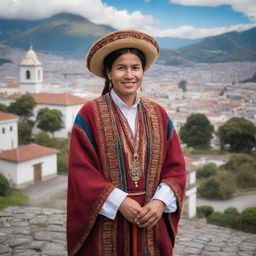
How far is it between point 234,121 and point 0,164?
17.3 metres

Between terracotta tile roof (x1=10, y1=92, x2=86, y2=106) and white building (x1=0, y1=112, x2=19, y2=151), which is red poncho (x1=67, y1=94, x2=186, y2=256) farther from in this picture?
terracotta tile roof (x1=10, y1=92, x2=86, y2=106)

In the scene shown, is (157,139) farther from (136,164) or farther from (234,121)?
(234,121)

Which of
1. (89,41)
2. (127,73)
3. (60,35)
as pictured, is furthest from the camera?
(60,35)

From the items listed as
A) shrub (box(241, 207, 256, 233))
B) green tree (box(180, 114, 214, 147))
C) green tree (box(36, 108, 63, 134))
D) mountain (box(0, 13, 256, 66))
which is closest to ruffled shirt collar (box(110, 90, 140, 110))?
shrub (box(241, 207, 256, 233))

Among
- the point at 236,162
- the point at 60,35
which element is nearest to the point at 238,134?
the point at 236,162

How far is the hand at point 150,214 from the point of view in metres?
1.79

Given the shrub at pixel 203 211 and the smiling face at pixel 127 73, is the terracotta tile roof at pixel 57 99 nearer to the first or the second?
the shrub at pixel 203 211

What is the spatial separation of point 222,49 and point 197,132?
124 feet

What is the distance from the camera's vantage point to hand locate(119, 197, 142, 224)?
1.79m

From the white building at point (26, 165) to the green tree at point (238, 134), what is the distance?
14.6 meters

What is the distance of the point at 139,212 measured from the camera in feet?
5.87

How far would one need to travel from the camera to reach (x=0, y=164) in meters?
15.2

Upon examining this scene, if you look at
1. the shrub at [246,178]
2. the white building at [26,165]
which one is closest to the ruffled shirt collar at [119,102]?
the white building at [26,165]

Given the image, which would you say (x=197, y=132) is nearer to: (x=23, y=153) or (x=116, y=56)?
(x=23, y=153)
